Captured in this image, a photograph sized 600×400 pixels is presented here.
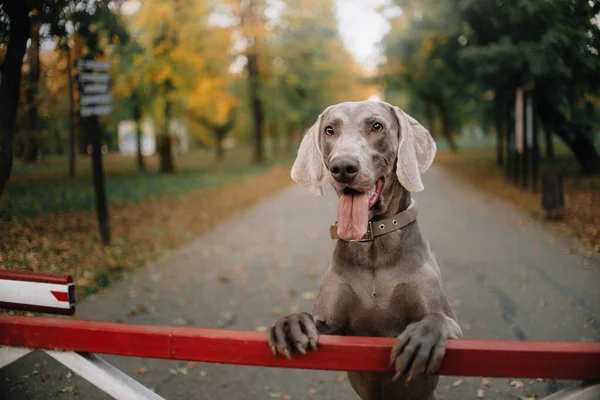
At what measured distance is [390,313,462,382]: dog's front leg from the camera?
1.81 m

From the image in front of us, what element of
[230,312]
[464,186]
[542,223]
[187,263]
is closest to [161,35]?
[187,263]

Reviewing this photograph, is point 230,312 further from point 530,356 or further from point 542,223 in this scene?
point 530,356

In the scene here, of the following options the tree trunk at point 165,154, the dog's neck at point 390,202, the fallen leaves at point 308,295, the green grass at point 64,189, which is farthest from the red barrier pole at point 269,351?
the tree trunk at point 165,154

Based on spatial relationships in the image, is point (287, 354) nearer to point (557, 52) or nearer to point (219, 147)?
point (557, 52)

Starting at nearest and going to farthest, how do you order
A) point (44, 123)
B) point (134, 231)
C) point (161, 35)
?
point (44, 123) < point (134, 231) < point (161, 35)

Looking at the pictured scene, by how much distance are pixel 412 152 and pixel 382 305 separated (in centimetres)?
77

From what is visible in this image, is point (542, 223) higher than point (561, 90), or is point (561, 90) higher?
point (561, 90)

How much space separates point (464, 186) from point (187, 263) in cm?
979

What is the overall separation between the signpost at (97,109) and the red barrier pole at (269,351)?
4881 mm

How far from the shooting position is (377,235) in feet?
8.00

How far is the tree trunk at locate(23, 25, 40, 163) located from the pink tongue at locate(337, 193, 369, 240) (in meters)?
2.64

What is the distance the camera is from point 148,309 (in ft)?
17.9

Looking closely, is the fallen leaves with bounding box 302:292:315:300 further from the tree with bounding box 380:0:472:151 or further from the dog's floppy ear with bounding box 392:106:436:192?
the tree with bounding box 380:0:472:151

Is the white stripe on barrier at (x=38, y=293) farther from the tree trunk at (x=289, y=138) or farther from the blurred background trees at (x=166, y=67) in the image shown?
the tree trunk at (x=289, y=138)
